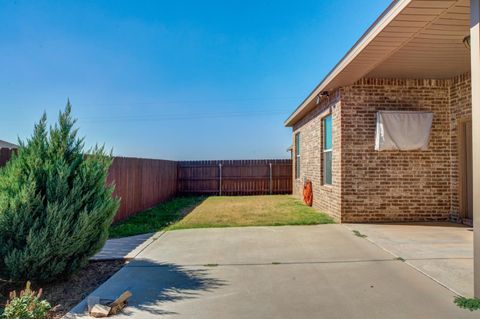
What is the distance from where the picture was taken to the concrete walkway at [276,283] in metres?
2.89

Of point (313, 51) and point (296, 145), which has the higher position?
point (313, 51)

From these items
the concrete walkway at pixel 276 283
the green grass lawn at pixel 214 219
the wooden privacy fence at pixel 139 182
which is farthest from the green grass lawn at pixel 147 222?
the concrete walkway at pixel 276 283

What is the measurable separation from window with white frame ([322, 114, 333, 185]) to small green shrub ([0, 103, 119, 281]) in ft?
20.2

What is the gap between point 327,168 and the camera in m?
8.80

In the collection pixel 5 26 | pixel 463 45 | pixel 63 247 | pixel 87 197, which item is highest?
pixel 5 26

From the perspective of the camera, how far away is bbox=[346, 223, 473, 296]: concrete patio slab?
3.66 metres

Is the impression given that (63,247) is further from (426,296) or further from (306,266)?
(426,296)

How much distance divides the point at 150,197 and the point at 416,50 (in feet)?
29.7

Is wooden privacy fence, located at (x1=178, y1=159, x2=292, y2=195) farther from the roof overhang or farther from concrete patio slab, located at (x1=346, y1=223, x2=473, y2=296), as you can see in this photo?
concrete patio slab, located at (x1=346, y1=223, x2=473, y2=296)

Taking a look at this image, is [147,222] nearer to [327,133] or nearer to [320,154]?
[320,154]

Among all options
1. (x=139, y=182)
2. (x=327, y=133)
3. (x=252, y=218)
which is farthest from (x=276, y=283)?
(x=139, y=182)

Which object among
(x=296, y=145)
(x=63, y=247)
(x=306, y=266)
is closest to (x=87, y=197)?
(x=63, y=247)

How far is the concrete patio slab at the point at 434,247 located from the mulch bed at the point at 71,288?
3.98 meters

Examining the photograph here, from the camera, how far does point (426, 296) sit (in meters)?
3.13
